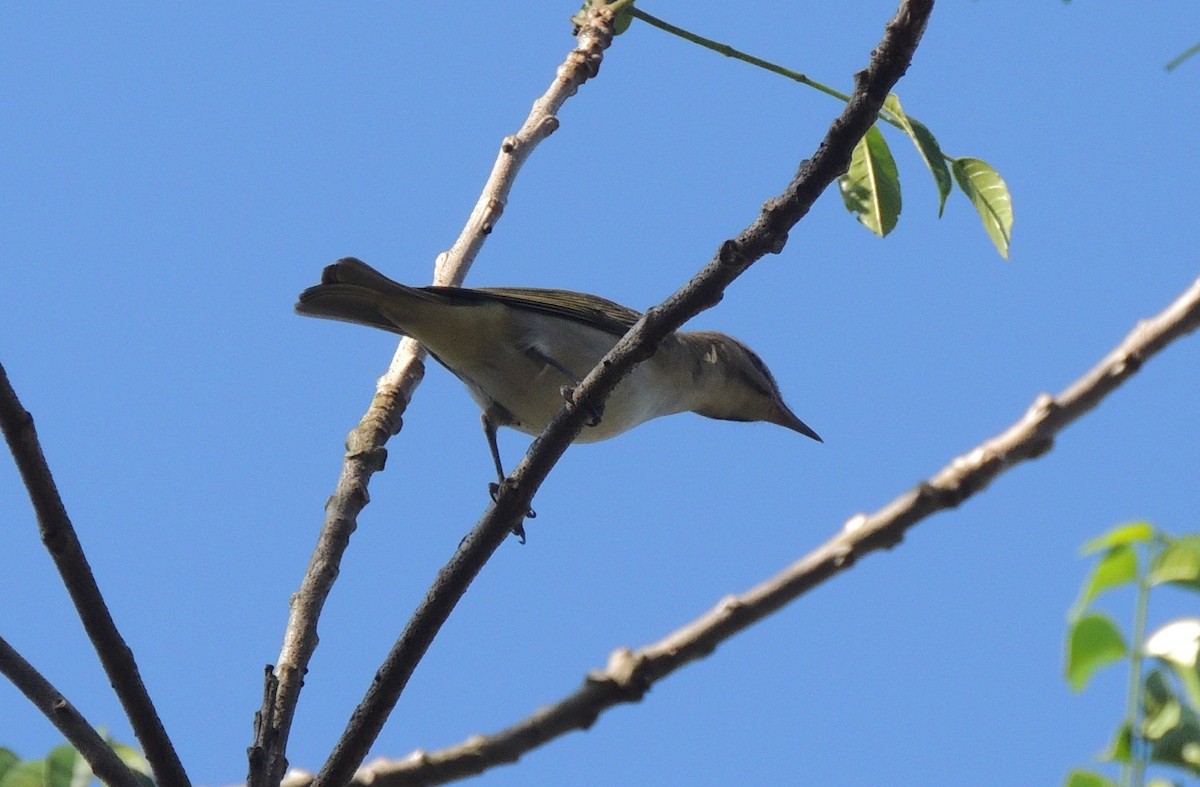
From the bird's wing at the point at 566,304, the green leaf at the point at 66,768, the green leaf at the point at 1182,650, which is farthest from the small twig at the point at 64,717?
the bird's wing at the point at 566,304

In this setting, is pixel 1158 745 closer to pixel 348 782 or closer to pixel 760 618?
pixel 760 618

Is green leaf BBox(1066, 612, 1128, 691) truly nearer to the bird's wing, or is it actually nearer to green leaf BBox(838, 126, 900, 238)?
green leaf BBox(838, 126, 900, 238)

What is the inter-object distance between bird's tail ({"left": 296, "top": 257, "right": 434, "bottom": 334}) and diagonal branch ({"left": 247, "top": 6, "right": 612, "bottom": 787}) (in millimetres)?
177

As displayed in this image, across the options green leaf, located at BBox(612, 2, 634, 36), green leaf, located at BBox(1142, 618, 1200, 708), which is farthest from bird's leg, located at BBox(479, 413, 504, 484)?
green leaf, located at BBox(1142, 618, 1200, 708)

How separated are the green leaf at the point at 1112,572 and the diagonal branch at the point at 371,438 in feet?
5.55

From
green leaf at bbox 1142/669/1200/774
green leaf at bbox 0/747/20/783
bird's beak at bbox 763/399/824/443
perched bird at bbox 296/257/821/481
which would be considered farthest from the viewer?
bird's beak at bbox 763/399/824/443

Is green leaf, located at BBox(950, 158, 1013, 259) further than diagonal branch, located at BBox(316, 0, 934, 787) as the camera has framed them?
Yes

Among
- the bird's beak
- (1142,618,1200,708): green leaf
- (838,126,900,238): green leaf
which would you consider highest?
the bird's beak

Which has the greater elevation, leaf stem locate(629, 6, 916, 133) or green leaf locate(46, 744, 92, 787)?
leaf stem locate(629, 6, 916, 133)

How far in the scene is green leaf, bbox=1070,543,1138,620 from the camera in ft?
6.53

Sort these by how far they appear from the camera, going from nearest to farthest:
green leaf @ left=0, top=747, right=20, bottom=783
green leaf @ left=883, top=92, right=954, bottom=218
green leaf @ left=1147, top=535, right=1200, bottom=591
Answer: green leaf @ left=1147, top=535, right=1200, bottom=591, green leaf @ left=0, top=747, right=20, bottom=783, green leaf @ left=883, top=92, right=954, bottom=218

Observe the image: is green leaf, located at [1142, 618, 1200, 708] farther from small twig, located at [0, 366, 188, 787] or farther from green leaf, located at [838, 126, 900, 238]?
green leaf, located at [838, 126, 900, 238]

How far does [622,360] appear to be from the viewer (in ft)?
9.95

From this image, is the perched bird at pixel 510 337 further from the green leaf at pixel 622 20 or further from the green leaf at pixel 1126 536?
the green leaf at pixel 1126 536
